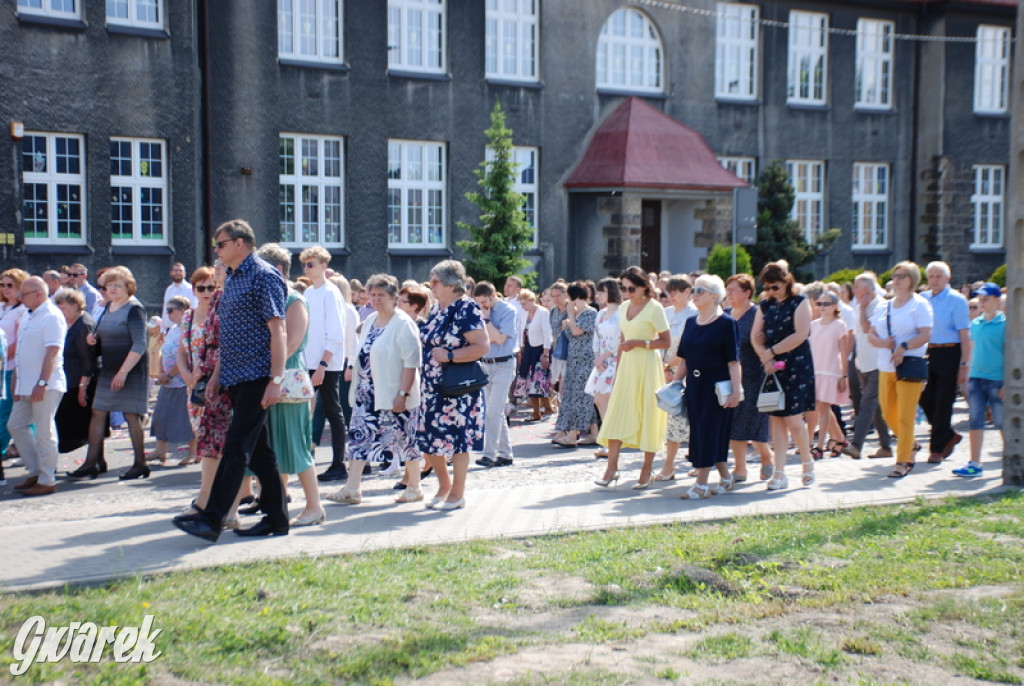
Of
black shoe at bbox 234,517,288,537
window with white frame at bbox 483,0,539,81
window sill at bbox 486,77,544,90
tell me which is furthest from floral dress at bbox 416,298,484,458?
window with white frame at bbox 483,0,539,81

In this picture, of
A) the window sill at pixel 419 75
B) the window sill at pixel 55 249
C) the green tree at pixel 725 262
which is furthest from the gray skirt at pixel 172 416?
the green tree at pixel 725 262

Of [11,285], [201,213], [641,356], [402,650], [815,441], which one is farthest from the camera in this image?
[201,213]

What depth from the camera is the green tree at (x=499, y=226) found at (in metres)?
22.9

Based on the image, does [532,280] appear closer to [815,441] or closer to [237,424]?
[815,441]

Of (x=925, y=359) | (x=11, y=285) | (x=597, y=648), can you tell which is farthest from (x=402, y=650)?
(x=11, y=285)

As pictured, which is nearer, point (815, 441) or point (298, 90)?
point (815, 441)

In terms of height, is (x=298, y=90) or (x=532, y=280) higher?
(x=298, y=90)

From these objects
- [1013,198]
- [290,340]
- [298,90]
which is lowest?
[290,340]

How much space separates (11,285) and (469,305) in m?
5.27

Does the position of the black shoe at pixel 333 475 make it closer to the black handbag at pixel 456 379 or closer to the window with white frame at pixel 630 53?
the black handbag at pixel 456 379

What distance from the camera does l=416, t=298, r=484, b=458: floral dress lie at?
872 centimetres

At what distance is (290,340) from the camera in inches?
308

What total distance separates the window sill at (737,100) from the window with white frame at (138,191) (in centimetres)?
1426

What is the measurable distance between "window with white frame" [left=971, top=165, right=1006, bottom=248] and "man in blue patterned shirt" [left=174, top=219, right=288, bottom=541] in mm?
29645
